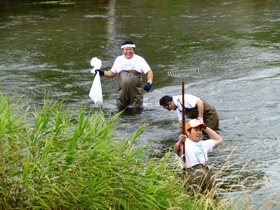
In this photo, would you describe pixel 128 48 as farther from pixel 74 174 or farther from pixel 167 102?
pixel 74 174

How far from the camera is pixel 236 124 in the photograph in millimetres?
11039

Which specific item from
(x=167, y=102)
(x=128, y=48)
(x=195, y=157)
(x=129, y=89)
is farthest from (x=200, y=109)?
(x=195, y=157)

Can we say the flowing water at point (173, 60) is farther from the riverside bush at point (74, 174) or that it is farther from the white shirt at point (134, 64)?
the riverside bush at point (74, 174)

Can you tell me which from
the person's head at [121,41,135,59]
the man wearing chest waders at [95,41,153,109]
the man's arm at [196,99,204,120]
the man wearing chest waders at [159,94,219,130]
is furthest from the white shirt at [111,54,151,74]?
the man's arm at [196,99,204,120]

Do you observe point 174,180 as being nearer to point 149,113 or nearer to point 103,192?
point 103,192

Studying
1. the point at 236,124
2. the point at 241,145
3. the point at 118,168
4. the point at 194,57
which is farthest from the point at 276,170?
the point at 194,57

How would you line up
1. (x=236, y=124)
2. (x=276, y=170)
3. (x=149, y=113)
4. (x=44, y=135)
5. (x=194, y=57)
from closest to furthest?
(x=44, y=135) < (x=276, y=170) < (x=236, y=124) < (x=149, y=113) < (x=194, y=57)

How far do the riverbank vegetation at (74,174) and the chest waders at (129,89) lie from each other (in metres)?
5.63

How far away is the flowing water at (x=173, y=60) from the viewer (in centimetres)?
1002

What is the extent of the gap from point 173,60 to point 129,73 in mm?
5005

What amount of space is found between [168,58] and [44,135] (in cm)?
1117

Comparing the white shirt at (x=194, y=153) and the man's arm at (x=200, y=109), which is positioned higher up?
the white shirt at (x=194, y=153)

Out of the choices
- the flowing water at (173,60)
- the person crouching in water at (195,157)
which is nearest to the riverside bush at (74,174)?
the person crouching in water at (195,157)

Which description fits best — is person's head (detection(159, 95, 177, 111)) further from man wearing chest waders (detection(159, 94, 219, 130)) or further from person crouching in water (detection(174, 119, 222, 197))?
person crouching in water (detection(174, 119, 222, 197))
